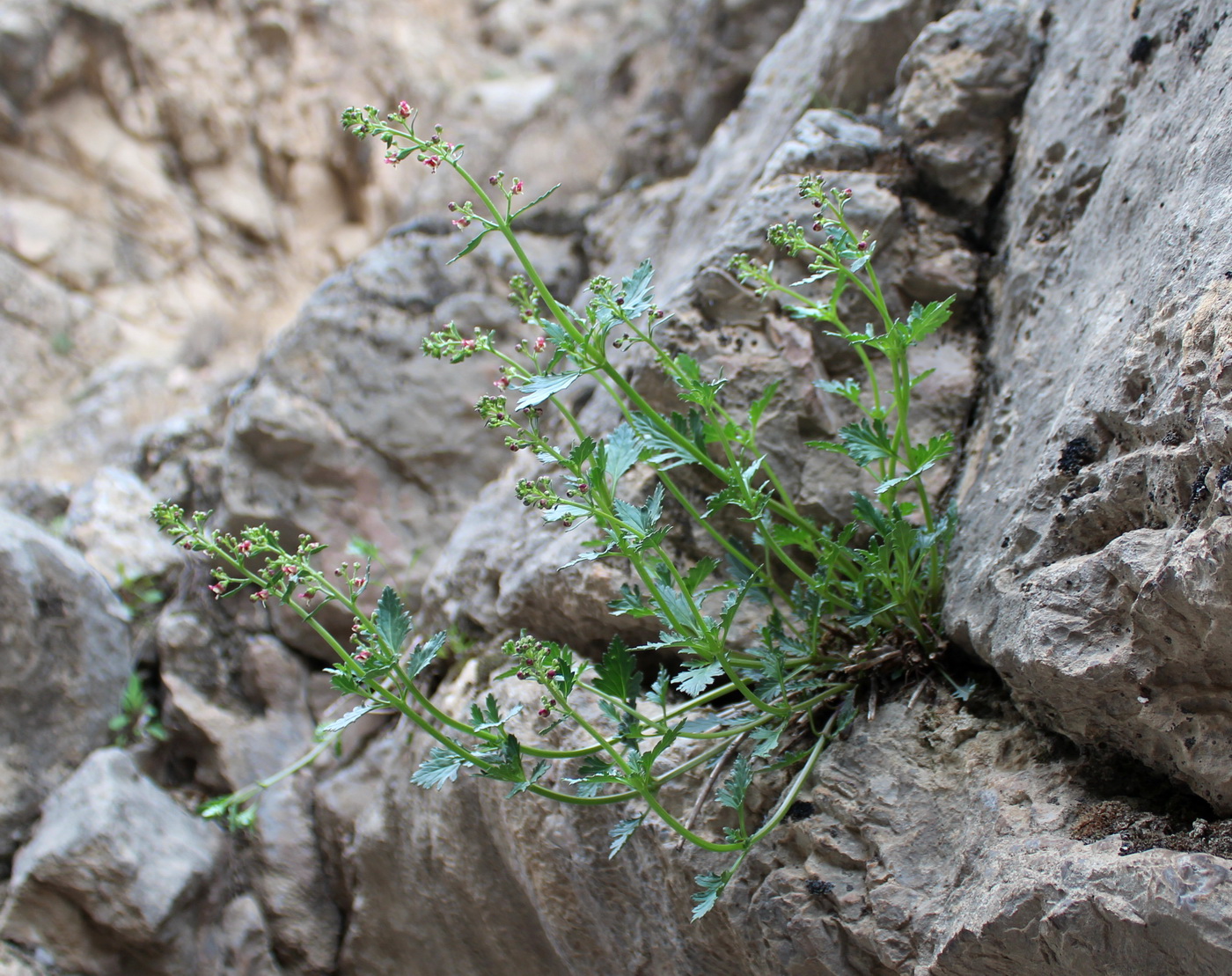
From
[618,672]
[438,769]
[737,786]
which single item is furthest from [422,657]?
[737,786]

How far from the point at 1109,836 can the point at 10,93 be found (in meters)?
9.47

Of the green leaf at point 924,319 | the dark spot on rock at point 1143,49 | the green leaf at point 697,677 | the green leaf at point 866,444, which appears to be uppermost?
the dark spot on rock at point 1143,49

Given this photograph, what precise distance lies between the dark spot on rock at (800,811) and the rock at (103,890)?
225 centimetres

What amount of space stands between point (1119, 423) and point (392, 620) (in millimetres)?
1521

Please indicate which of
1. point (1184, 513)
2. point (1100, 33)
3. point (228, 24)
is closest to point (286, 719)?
point (1184, 513)

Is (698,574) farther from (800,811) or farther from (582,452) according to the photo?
(800,811)

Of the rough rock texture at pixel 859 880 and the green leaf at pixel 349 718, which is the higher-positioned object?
the green leaf at pixel 349 718

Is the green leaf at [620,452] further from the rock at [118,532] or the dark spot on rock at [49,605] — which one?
the rock at [118,532]

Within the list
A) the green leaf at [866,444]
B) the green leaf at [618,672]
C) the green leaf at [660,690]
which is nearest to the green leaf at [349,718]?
the green leaf at [618,672]

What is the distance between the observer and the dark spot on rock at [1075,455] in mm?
1864

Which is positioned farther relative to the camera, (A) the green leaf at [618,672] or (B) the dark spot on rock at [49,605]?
(B) the dark spot on rock at [49,605]

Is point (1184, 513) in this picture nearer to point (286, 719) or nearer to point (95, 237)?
point (286, 719)

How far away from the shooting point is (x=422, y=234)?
14.4 ft

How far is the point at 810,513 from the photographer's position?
8.27 ft
